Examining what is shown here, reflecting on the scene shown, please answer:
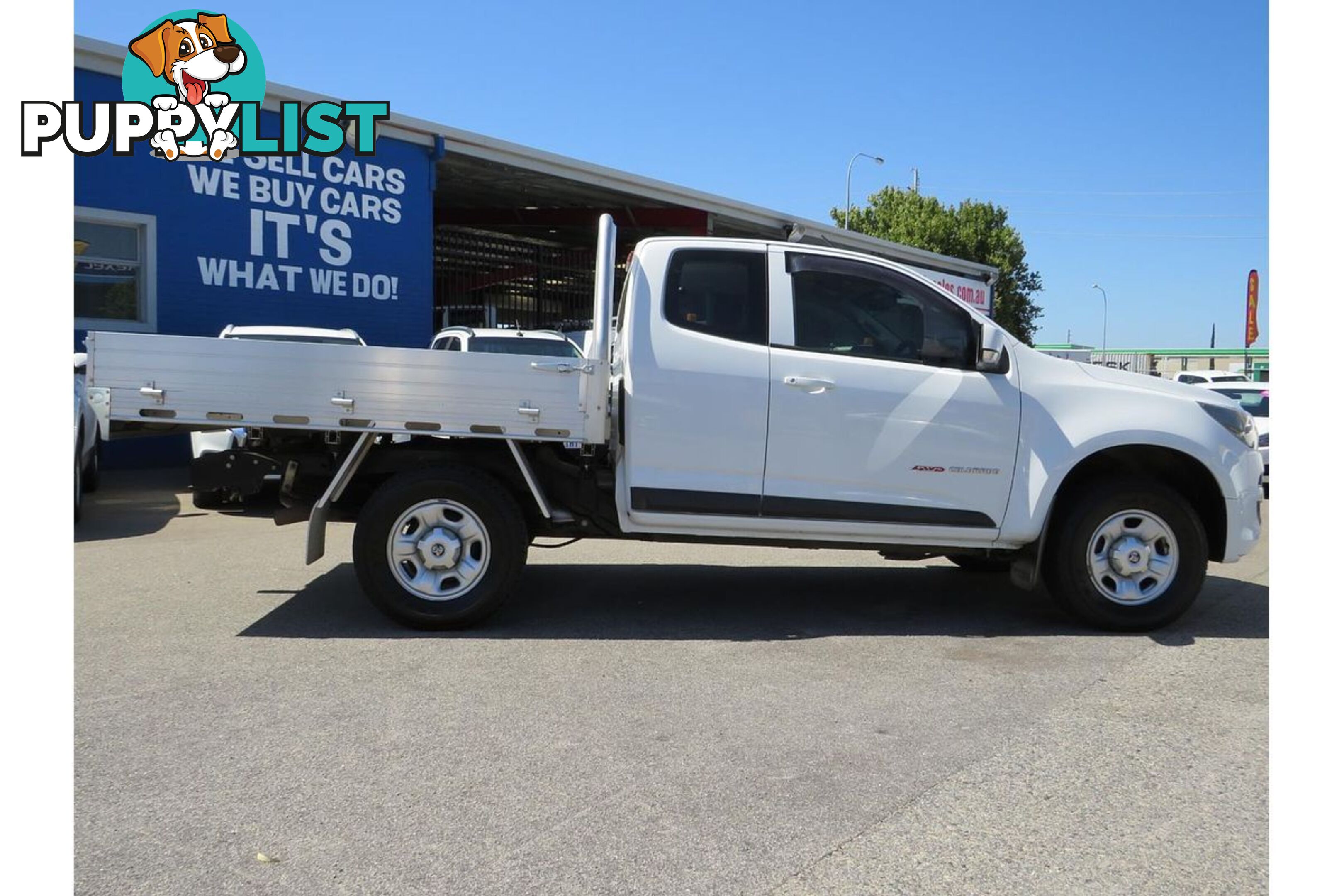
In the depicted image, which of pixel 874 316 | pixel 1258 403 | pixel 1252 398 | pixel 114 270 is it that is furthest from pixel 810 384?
pixel 1252 398

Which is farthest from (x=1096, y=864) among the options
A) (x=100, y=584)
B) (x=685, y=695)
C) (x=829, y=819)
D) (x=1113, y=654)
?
(x=100, y=584)

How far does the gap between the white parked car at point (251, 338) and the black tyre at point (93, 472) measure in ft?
2.99

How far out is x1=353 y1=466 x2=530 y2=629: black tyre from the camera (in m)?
5.82

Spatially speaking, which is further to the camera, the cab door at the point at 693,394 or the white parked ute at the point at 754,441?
the cab door at the point at 693,394

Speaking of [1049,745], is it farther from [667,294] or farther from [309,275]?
[309,275]

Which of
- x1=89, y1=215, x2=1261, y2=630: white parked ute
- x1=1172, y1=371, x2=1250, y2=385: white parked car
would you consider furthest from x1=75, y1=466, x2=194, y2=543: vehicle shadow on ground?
x1=1172, y1=371, x2=1250, y2=385: white parked car

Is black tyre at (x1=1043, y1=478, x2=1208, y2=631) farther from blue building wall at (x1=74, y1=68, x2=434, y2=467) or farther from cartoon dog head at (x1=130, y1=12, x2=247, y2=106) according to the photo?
cartoon dog head at (x1=130, y1=12, x2=247, y2=106)

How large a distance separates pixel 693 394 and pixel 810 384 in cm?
64

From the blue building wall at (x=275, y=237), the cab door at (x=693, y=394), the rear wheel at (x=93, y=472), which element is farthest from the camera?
the blue building wall at (x=275, y=237)

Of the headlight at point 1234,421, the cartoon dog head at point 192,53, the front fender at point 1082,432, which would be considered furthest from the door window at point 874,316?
the cartoon dog head at point 192,53

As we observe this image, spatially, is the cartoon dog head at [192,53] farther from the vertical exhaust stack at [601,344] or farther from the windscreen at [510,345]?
the vertical exhaust stack at [601,344]

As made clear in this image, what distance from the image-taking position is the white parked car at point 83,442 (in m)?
9.29

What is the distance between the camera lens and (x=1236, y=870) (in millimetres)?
3305

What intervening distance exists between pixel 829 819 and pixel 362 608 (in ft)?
12.2
